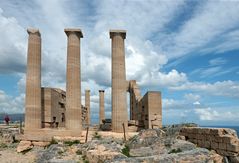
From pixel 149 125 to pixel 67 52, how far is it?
994 centimetres

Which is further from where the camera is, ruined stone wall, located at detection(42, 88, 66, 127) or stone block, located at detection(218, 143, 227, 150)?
ruined stone wall, located at detection(42, 88, 66, 127)

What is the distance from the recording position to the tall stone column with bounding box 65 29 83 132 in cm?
2517

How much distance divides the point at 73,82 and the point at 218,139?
13.8 meters

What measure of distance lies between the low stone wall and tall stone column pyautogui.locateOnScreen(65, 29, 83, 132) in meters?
10.3

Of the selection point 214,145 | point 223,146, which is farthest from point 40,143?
point 223,146

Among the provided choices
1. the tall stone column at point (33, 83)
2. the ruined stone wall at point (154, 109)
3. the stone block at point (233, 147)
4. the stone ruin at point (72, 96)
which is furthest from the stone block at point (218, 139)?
the tall stone column at point (33, 83)

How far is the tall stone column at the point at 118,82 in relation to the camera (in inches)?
1016

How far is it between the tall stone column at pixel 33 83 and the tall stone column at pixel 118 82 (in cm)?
656

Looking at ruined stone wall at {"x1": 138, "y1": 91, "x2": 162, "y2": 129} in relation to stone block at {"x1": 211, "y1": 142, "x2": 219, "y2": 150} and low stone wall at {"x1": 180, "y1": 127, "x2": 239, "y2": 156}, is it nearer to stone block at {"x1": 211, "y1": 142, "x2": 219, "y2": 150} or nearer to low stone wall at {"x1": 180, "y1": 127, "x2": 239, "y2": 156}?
low stone wall at {"x1": 180, "y1": 127, "x2": 239, "y2": 156}

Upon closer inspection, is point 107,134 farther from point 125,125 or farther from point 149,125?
point 149,125

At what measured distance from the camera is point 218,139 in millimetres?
15852

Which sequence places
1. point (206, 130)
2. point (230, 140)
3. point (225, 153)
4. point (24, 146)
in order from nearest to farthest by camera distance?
point (230, 140) → point (225, 153) → point (206, 130) → point (24, 146)

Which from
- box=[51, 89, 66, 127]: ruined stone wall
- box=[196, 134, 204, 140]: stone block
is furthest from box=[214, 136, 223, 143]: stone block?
box=[51, 89, 66, 127]: ruined stone wall

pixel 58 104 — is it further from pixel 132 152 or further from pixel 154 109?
pixel 132 152
